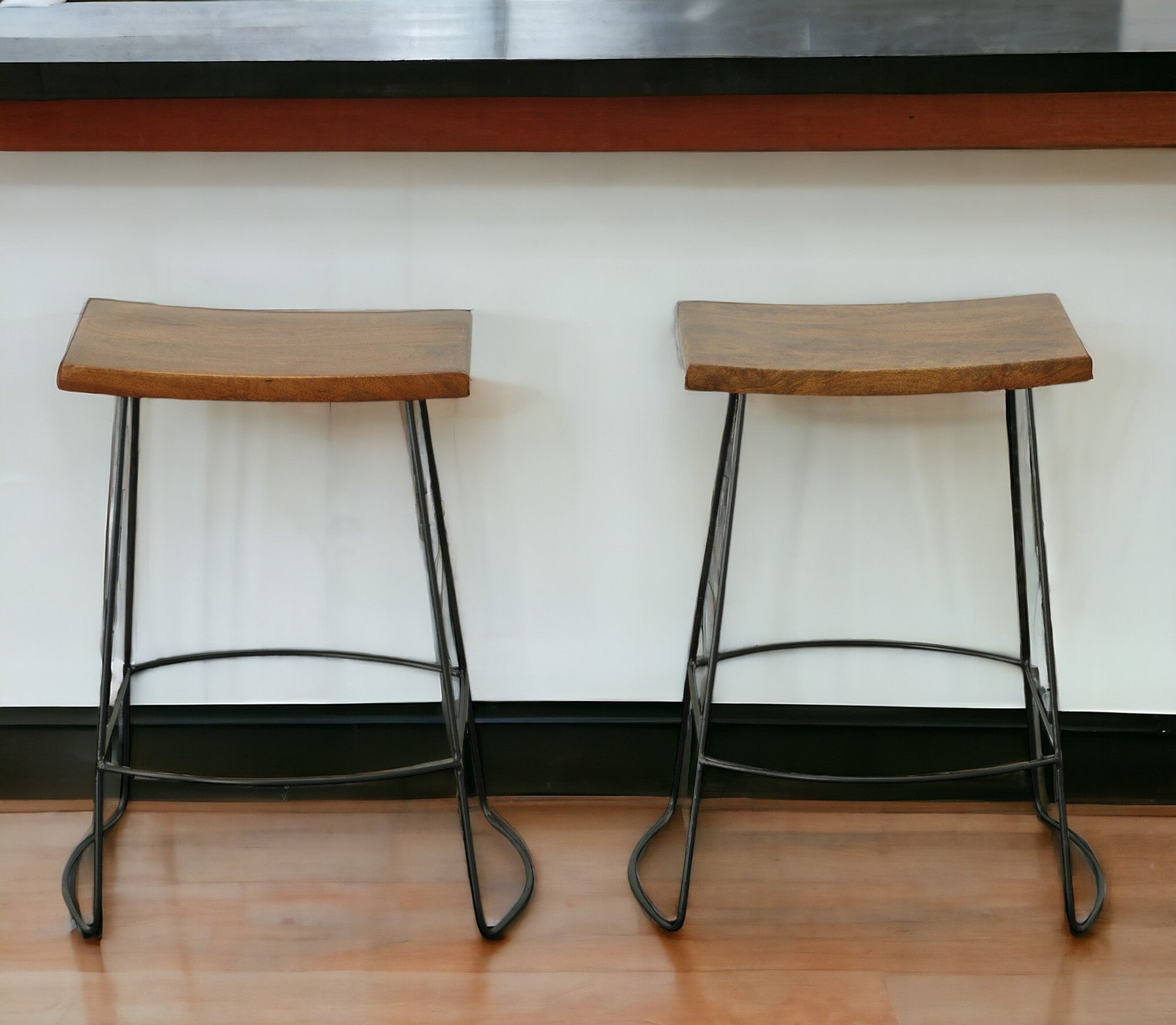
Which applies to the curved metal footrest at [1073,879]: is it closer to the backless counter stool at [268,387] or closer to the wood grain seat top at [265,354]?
the backless counter stool at [268,387]

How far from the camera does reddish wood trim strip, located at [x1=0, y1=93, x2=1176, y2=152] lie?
1328 millimetres

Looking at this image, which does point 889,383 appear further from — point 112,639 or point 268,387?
point 112,639

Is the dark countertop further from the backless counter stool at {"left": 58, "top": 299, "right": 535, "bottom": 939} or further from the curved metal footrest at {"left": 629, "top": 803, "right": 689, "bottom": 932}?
the curved metal footrest at {"left": 629, "top": 803, "right": 689, "bottom": 932}

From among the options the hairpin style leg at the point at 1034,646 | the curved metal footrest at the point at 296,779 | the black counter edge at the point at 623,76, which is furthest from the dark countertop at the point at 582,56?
the curved metal footrest at the point at 296,779

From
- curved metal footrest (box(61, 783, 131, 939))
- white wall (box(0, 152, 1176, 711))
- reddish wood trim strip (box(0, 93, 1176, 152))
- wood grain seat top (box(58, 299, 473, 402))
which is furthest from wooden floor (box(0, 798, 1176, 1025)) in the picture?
reddish wood trim strip (box(0, 93, 1176, 152))

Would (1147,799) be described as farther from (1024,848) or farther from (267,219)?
(267,219)

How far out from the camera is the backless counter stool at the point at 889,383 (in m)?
1.19

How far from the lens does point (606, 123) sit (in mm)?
1344

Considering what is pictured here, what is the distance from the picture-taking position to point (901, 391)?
1.20 meters

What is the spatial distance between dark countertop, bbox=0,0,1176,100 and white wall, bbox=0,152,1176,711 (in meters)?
0.17

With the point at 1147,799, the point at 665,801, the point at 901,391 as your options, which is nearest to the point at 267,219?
the point at 901,391

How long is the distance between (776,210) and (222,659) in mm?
1078

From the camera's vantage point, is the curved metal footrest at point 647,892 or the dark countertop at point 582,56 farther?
the curved metal footrest at point 647,892

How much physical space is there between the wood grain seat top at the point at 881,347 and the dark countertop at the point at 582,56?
263 mm
